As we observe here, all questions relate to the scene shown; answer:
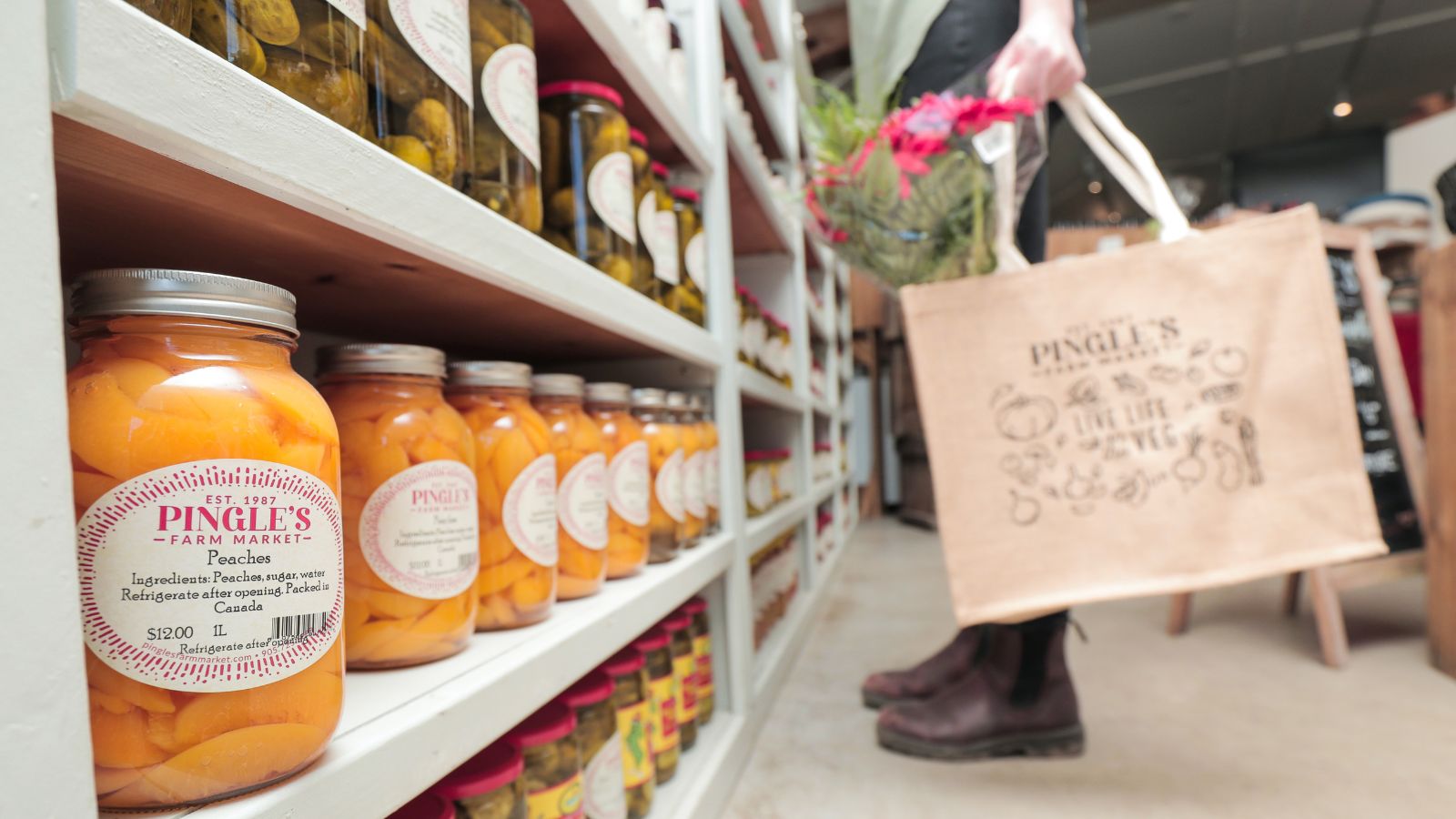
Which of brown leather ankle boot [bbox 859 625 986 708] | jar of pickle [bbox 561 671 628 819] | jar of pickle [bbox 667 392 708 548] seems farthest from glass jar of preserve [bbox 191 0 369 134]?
brown leather ankle boot [bbox 859 625 986 708]

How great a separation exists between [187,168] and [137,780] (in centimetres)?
27

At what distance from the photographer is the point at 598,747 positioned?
0.78m

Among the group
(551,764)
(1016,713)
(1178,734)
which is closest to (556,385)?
(551,764)

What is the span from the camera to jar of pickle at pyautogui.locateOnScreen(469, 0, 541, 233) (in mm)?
654

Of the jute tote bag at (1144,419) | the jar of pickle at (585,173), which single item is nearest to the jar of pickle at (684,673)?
the jute tote bag at (1144,419)

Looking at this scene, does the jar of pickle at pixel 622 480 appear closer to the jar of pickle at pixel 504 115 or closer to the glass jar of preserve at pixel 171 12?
the jar of pickle at pixel 504 115

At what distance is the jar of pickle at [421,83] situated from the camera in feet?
1.73

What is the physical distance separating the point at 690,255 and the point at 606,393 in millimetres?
365

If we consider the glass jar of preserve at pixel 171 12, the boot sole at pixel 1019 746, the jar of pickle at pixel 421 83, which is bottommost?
the boot sole at pixel 1019 746

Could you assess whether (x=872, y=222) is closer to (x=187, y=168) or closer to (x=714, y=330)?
(x=714, y=330)

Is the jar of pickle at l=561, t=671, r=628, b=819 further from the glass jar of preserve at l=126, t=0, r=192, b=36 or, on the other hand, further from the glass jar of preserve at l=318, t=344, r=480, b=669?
the glass jar of preserve at l=126, t=0, r=192, b=36

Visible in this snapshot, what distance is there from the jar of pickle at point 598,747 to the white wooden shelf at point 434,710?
0.24 feet

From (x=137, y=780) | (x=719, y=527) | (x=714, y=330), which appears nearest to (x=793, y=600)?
(x=719, y=527)

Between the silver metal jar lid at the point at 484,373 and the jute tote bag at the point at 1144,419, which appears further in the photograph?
the jute tote bag at the point at 1144,419
